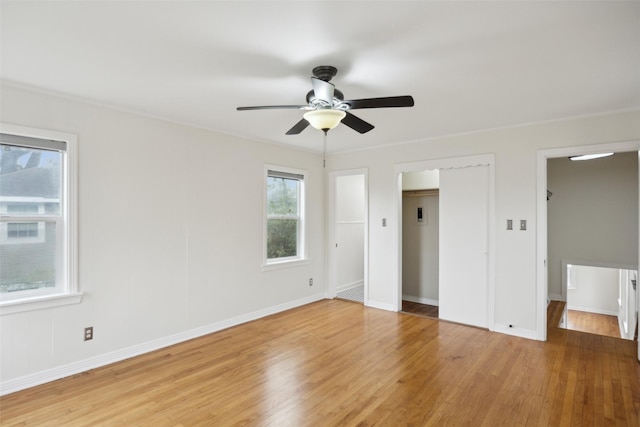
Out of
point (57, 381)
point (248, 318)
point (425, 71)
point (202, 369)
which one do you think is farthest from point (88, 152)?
point (425, 71)

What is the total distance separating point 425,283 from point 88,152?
498 cm

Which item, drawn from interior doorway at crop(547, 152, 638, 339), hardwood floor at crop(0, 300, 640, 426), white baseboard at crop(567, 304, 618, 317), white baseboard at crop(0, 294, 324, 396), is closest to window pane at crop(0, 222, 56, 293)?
white baseboard at crop(0, 294, 324, 396)

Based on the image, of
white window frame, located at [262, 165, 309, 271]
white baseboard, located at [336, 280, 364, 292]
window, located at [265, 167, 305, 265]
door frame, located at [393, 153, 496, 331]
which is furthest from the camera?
white baseboard, located at [336, 280, 364, 292]

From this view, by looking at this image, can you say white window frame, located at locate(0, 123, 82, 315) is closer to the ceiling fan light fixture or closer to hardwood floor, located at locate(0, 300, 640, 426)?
hardwood floor, located at locate(0, 300, 640, 426)

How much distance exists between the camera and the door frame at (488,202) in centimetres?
412

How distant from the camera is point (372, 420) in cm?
231

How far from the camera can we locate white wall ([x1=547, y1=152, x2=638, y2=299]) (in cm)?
468

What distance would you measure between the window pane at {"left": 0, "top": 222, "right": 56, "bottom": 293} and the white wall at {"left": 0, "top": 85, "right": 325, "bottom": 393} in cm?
21

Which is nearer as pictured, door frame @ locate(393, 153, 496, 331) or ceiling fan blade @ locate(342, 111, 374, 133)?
ceiling fan blade @ locate(342, 111, 374, 133)

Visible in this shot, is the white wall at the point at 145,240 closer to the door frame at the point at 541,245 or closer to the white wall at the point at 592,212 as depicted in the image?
the door frame at the point at 541,245

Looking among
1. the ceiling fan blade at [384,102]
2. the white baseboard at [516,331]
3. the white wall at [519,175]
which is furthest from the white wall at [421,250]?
the ceiling fan blade at [384,102]

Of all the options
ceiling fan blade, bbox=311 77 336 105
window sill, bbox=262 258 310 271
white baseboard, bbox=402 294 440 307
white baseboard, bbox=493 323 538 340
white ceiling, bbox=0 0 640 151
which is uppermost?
white ceiling, bbox=0 0 640 151

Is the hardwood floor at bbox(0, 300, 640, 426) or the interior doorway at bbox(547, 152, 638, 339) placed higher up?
the interior doorway at bbox(547, 152, 638, 339)

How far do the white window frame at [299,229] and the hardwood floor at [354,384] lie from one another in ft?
3.53
